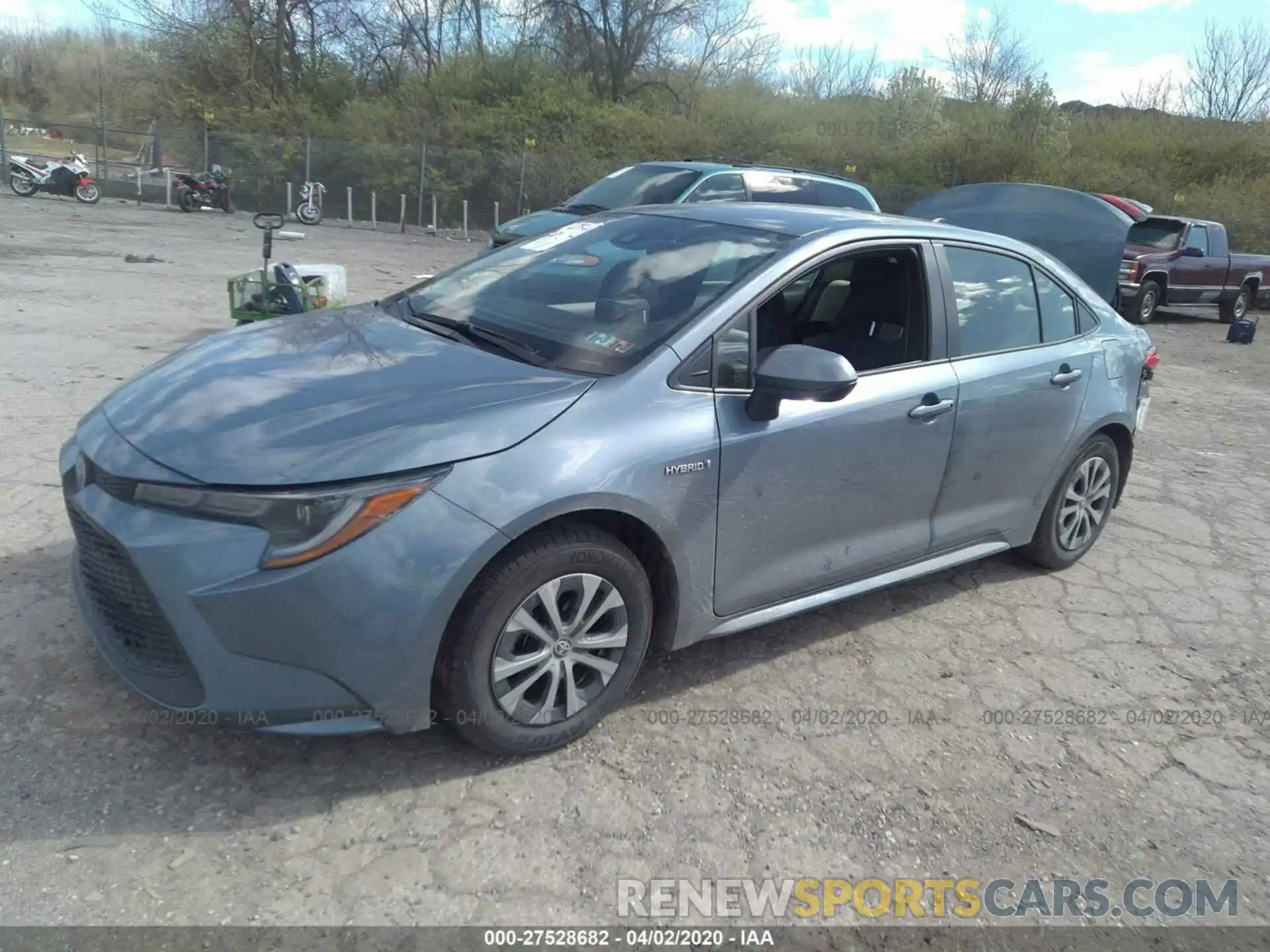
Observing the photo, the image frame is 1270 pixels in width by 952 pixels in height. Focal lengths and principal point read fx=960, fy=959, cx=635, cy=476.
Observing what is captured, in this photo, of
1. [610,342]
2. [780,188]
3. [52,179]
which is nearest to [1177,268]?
[780,188]

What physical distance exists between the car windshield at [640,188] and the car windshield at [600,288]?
19.7ft

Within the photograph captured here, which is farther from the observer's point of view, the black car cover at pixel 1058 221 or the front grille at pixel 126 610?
the black car cover at pixel 1058 221

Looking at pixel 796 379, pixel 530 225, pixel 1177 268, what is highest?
pixel 1177 268

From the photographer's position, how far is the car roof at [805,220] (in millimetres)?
3652

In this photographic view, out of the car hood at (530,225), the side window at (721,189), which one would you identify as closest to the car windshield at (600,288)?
the car hood at (530,225)

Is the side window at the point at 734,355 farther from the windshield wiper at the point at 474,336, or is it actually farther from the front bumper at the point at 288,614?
the front bumper at the point at 288,614

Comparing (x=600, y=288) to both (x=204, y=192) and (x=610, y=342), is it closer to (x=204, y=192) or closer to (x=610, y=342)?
(x=610, y=342)

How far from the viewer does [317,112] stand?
114 feet

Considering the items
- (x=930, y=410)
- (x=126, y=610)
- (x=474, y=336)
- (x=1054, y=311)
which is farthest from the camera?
(x=1054, y=311)

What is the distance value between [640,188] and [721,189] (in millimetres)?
935

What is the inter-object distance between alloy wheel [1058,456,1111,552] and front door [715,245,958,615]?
116 centimetres

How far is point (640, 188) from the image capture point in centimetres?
1011

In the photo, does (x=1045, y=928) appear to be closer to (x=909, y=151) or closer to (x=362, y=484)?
(x=362, y=484)

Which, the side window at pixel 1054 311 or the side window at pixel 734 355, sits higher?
the side window at pixel 1054 311
